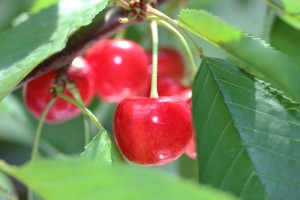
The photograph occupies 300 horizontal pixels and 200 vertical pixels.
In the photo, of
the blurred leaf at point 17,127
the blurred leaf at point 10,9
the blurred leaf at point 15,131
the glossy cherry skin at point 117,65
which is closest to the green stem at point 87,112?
the glossy cherry skin at point 117,65

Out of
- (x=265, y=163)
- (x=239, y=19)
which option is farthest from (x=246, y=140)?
(x=239, y=19)

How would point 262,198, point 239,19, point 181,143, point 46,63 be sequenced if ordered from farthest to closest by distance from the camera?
point 239,19 → point 46,63 → point 181,143 → point 262,198

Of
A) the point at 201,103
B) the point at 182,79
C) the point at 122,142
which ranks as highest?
the point at 201,103

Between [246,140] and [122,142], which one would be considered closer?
[246,140]

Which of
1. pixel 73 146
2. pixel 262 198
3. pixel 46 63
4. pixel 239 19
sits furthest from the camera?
pixel 239 19

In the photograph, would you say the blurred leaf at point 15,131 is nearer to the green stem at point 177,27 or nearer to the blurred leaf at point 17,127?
the blurred leaf at point 17,127

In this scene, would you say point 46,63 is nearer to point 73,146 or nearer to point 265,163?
point 265,163
